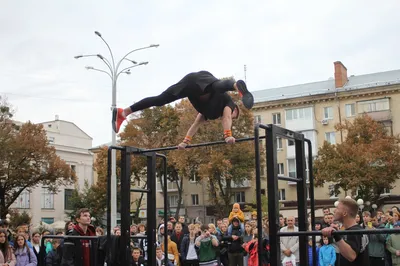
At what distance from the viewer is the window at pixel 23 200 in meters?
52.1

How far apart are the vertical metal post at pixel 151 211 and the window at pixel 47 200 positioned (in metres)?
48.2

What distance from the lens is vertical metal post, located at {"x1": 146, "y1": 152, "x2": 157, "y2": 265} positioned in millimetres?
8387

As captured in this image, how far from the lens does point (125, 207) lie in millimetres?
7859

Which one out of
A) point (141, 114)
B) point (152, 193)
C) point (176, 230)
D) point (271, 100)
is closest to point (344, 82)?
point (271, 100)

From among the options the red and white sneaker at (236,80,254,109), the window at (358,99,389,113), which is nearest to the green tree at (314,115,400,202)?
the window at (358,99,389,113)

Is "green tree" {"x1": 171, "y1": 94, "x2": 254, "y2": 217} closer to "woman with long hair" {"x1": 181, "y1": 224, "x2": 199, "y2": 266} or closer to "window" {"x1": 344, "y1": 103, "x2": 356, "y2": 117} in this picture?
"window" {"x1": 344, "y1": 103, "x2": 356, "y2": 117}

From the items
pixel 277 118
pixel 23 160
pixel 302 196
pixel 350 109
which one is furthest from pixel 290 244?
pixel 277 118

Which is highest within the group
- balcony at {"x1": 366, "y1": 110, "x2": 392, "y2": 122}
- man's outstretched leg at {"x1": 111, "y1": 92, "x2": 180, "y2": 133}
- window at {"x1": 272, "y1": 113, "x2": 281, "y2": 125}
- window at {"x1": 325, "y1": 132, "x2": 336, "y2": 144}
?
window at {"x1": 272, "y1": 113, "x2": 281, "y2": 125}

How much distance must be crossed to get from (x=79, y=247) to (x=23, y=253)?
9.03 feet

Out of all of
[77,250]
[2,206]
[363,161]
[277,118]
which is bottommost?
[77,250]

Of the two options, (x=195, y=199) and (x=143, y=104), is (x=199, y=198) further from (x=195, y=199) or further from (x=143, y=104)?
(x=143, y=104)

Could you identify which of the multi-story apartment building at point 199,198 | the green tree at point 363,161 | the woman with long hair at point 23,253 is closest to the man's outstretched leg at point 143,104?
the woman with long hair at point 23,253

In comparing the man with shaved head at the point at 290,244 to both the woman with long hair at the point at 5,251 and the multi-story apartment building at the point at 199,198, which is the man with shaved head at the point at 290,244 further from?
the multi-story apartment building at the point at 199,198

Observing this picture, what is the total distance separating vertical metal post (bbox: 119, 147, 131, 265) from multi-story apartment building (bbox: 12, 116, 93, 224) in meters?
46.8
